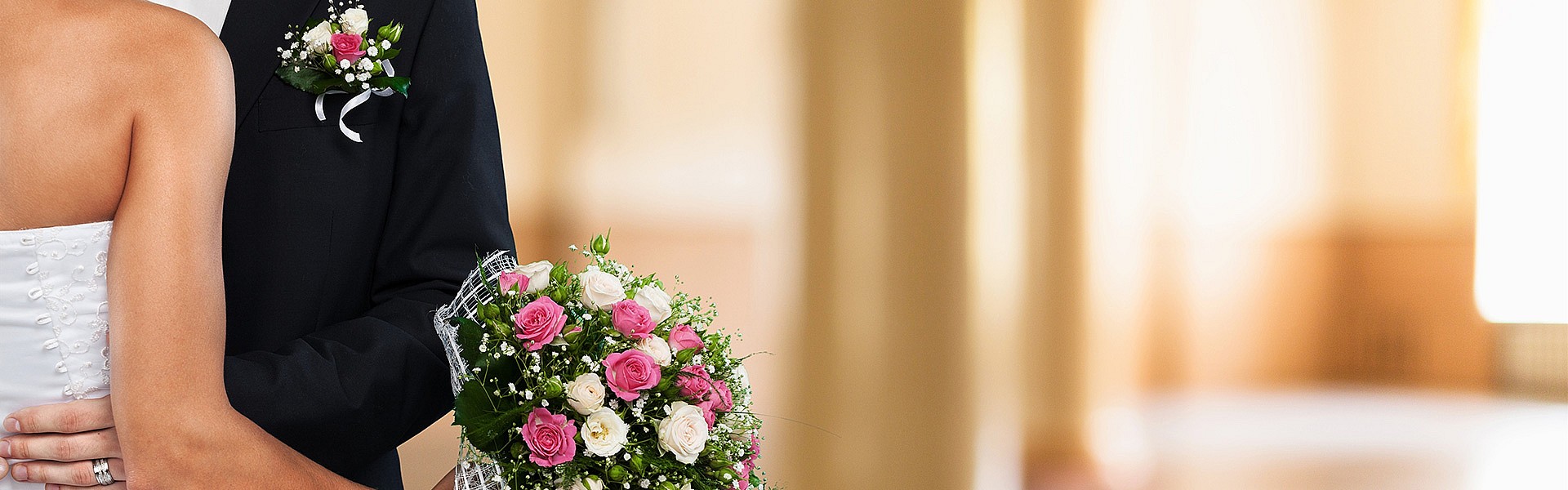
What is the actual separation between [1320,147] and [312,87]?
4.76 m

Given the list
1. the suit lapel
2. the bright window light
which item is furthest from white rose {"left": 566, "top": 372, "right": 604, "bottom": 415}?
the bright window light

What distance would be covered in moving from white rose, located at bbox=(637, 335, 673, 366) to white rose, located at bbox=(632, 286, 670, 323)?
0.03 meters

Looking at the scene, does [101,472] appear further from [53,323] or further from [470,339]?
[470,339]

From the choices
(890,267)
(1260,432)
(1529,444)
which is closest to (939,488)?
(890,267)

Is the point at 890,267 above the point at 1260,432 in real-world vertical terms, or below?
above

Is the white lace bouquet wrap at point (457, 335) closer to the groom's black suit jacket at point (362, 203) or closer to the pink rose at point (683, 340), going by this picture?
the groom's black suit jacket at point (362, 203)

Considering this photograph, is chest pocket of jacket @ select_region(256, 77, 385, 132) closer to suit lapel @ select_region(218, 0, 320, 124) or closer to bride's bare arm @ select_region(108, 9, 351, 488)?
suit lapel @ select_region(218, 0, 320, 124)

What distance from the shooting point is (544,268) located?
1399 mm

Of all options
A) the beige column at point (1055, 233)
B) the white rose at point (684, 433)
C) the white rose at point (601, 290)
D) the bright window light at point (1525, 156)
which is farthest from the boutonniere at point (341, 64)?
the bright window light at point (1525, 156)

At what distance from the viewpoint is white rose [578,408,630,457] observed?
130 cm

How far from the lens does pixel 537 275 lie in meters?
1.39

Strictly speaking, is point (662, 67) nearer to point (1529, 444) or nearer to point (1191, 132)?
point (1191, 132)

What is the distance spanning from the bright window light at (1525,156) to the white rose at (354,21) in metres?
5.11

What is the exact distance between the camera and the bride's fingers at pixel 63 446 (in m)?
1.14
